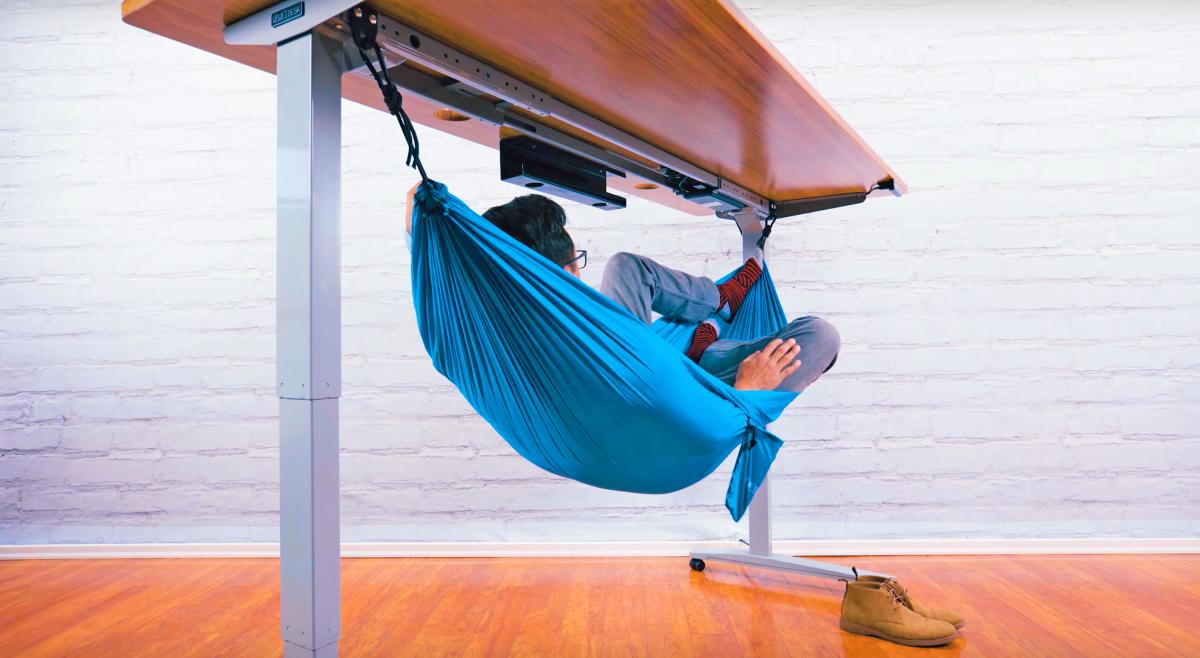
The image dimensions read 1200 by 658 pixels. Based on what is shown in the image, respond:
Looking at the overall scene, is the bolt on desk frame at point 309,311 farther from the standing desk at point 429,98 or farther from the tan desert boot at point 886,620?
the tan desert boot at point 886,620

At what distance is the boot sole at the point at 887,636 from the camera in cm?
161

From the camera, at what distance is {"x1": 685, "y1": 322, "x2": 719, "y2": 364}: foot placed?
5.64 ft

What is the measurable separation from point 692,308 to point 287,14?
3.50ft

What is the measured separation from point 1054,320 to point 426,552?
2040mm

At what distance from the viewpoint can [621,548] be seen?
239 centimetres

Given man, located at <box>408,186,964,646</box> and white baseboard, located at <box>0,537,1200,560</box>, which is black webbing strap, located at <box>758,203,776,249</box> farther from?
white baseboard, located at <box>0,537,1200,560</box>

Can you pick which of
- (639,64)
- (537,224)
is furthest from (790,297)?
(639,64)

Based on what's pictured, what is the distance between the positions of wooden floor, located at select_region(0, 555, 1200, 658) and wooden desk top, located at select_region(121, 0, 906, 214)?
1.04 m

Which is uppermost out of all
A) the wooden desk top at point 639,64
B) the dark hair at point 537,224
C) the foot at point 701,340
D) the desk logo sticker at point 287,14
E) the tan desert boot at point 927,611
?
the wooden desk top at point 639,64

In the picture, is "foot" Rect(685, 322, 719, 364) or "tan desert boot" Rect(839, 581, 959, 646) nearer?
"tan desert boot" Rect(839, 581, 959, 646)

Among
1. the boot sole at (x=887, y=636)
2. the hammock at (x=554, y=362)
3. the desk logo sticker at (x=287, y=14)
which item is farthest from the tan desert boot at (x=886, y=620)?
the desk logo sticker at (x=287, y=14)

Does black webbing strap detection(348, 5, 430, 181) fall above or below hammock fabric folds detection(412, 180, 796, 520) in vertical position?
above

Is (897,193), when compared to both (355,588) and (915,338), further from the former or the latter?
(355,588)

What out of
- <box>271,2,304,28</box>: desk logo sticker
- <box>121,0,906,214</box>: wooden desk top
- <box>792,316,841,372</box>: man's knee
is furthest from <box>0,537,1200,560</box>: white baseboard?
<box>271,2,304,28</box>: desk logo sticker
